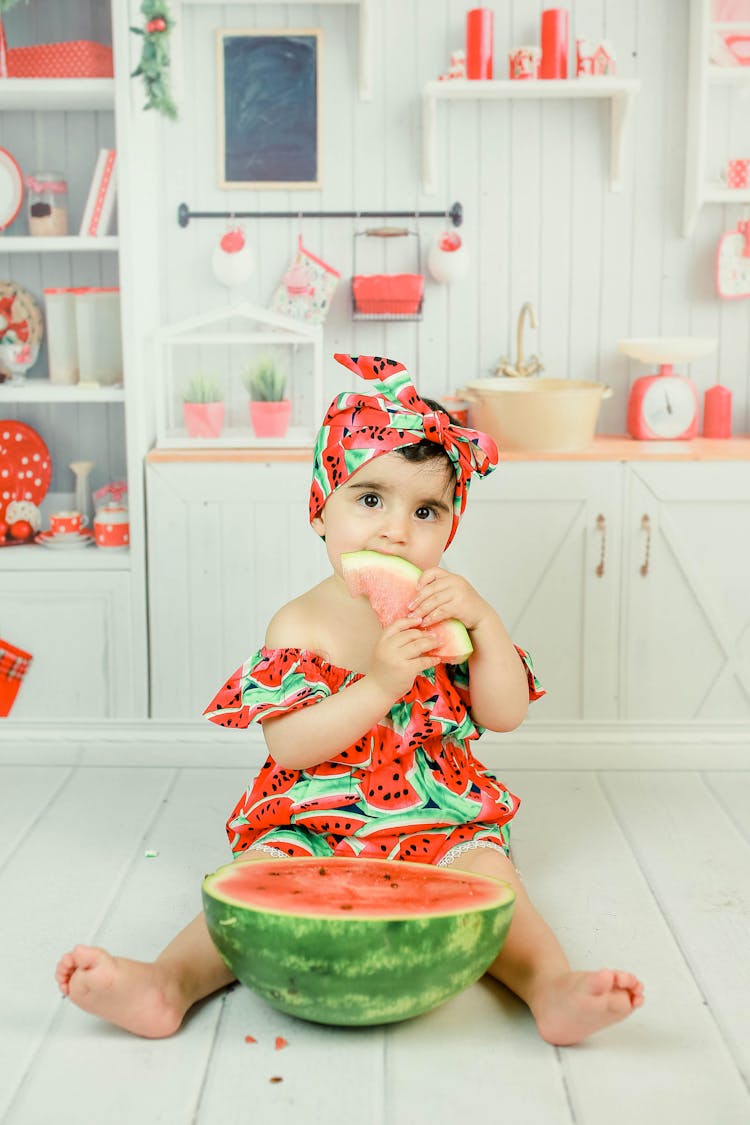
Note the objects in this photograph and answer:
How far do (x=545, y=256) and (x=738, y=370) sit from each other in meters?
0.59

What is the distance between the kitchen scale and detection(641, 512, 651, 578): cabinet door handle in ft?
1.07

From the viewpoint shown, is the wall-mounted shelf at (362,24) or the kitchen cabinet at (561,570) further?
the wall-mounted shelf at (362,24)

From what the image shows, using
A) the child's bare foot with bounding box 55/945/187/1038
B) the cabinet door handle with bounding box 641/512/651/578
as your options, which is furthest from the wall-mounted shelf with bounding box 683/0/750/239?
the child's bare foot with bounding box 55/945/187/1038

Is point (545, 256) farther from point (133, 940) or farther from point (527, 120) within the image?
point (133, 940)

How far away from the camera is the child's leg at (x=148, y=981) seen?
5.42 feet

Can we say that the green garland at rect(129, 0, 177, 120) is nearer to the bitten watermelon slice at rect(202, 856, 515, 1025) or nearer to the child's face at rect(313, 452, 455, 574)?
the child's face at rect(313, 452, 455, 574)

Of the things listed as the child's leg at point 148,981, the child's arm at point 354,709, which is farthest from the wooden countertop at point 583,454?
the child's leg at point 148,981

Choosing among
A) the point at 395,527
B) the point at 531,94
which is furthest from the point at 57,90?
the point at 395,527

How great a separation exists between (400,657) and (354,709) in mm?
117

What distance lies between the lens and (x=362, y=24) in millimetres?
3045

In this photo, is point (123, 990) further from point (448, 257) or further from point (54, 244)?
point (448, 257)

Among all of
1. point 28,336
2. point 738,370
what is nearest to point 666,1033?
point 738,370

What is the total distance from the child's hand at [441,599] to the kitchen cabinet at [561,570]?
0.93 m

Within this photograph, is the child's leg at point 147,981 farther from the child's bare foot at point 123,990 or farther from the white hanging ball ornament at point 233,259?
the white hanging ball ornament at point 233,259
